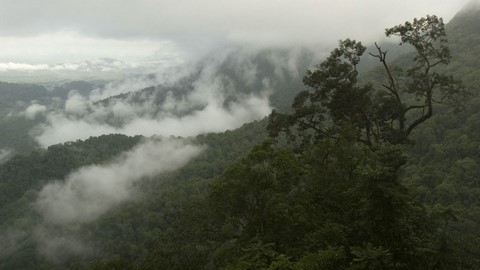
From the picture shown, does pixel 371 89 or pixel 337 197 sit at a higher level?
pixel 371 89

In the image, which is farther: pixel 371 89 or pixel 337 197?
pixel 371 89

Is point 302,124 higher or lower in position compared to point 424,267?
higher

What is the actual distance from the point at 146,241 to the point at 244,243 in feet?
431

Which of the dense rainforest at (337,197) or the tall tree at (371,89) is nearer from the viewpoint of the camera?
the dense rainforest at (337,197)

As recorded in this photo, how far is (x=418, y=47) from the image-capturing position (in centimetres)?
2342

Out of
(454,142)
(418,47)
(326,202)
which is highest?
(418,47)

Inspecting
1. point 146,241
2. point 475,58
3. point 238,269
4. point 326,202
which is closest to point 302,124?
point 326,202

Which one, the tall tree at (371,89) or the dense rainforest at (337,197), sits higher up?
the tall tree at (371,89)

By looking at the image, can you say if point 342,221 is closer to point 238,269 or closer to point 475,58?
point 238,269

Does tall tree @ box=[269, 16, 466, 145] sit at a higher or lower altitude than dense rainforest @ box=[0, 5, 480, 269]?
higher

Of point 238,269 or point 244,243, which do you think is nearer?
point 238,269

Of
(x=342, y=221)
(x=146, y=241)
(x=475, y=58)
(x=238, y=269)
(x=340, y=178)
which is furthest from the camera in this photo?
(x=475, y=58)

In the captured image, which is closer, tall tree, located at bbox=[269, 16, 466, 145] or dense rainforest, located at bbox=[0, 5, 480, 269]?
dense rainforest, located at bbox=[0, 5, 480, 269]

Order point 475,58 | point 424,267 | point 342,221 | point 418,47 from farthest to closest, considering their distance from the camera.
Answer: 1. point 475,58
2. point 418,47
3. point 342,221
4. point 424,267
